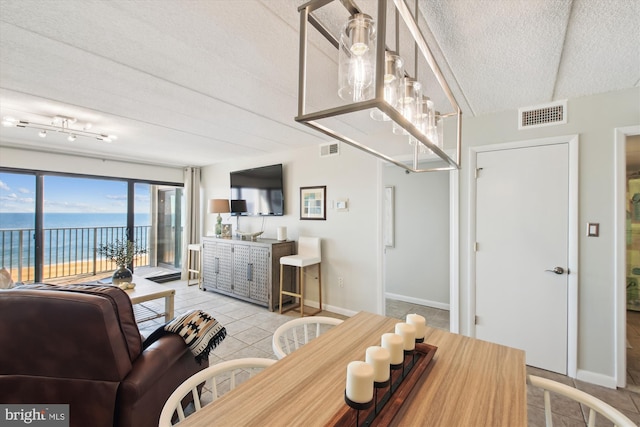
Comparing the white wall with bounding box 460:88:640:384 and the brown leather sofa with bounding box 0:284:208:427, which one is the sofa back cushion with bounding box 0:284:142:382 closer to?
the brown leather sofa with bounding box 0:284:208:427

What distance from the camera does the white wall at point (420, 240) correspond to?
4.04 meters

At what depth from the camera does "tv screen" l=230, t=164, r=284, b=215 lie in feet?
14.9

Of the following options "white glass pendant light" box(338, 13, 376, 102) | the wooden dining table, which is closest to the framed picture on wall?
the wooden dining table

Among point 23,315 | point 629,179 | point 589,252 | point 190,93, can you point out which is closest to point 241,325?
point 23,315

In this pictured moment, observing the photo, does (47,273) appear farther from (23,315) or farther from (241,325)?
(23,315)

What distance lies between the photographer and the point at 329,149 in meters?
3.97

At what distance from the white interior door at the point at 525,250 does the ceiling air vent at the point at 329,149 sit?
5.85 feet

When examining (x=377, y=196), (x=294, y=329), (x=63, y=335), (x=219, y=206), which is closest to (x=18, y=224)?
(x=219, y=206)

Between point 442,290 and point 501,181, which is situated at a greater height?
point 501,181

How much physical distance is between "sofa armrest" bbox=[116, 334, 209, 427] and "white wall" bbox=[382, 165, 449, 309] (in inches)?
112

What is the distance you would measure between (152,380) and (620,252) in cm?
340

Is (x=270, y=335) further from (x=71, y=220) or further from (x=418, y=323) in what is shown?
(x=71, y=220)

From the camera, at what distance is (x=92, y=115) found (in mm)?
2898

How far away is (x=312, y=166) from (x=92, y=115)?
8.61 ft
